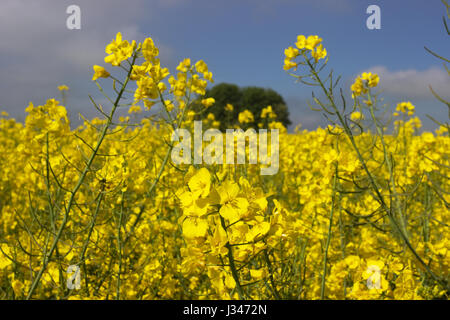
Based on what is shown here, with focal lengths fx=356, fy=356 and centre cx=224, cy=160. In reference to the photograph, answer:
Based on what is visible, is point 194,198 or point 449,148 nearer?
point 194,198

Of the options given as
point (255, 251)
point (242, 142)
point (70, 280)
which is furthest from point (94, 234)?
point (255, 251)

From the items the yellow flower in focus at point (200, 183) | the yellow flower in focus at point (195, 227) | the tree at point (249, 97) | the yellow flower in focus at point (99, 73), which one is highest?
the tree at point (249, 97)

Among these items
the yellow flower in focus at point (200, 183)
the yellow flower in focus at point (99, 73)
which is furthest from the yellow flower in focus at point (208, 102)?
the yellow flower in focus at point (200, 183)

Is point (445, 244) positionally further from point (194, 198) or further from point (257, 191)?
point (194, 198)

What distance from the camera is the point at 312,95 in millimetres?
1880

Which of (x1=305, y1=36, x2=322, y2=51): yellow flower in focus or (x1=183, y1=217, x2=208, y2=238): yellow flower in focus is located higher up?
(x1=305, y1=36, x2=322, y2=51): yellow flower in focus

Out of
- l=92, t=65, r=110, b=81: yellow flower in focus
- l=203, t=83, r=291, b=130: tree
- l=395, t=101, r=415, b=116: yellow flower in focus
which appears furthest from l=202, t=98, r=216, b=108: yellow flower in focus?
l=203, t=83, r=291, b=130: tree

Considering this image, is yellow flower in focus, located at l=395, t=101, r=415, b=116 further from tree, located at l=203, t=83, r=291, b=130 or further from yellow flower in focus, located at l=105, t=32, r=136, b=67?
tree, located at l=203, t=83, r=291, b=130

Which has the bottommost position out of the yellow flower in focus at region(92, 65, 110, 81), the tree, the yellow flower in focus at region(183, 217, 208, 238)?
the yellow flower in focus at region(183, 217, 208, 238)

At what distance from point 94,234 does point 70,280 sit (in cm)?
35

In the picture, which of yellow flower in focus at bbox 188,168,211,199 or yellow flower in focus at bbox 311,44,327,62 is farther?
yellow flower in focus at bbox 311,44,327,62

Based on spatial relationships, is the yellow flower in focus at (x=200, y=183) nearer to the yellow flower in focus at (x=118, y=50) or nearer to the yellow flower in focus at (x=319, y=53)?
the yellow flower in focus at (x=118, y=50)

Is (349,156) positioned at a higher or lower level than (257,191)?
higher
